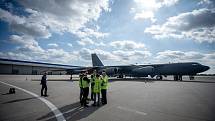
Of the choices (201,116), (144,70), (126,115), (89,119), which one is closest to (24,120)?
(89,119)

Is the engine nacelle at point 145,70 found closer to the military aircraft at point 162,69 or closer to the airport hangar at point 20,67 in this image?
the military aircraft at point 162,69

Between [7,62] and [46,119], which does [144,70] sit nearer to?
[46,119]

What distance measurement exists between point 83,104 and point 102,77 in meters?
2.00

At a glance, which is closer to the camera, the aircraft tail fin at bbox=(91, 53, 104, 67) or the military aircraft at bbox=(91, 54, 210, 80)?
the military aircraft at bbox=(91, 54, 210, 80)

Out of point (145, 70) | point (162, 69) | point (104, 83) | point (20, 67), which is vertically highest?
point (20, 67)

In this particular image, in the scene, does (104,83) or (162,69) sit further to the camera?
(162,69)

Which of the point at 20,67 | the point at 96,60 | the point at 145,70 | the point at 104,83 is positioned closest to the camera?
the point at 104,83

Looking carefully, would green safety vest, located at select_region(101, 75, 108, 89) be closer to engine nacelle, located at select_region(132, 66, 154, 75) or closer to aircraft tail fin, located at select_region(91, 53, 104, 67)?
engine nacelle, located at select_region(132, 66, 154, 75)

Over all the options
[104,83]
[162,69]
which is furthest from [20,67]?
[104,83]

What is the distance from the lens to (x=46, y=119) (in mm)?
5582

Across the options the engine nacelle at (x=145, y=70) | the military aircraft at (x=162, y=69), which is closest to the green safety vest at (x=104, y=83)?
the military aircraft at (x=162, y=69)

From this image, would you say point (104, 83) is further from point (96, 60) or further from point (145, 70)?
point (96, 60)

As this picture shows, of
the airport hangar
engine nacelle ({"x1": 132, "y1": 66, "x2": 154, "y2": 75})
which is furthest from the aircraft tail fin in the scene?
the airport hangar

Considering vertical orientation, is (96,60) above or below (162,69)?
above
